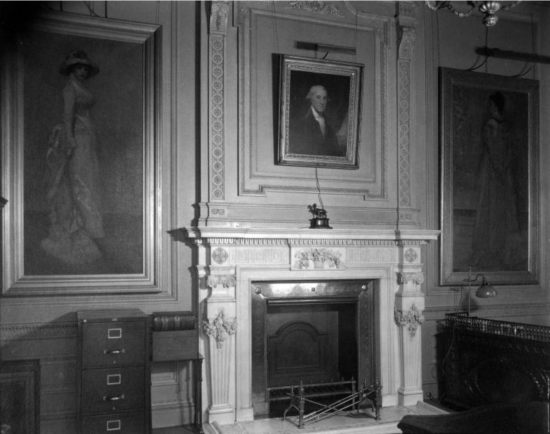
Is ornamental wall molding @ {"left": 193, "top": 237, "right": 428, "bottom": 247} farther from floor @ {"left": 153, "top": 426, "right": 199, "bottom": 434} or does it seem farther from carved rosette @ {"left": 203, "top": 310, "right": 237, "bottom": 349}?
floor @ {"left": 153, "top": 426, "right": 199, "bottom": 434}

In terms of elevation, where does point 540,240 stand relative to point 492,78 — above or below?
below

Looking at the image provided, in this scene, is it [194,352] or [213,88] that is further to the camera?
[213,88]

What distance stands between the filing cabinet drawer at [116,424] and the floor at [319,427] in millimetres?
509

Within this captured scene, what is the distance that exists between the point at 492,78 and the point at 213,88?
310cm

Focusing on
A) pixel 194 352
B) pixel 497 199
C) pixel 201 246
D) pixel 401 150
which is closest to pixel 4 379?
pixel 194 352

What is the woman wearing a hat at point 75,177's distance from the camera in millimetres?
4402

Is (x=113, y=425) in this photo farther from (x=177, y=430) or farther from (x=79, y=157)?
(x=79, y=157)

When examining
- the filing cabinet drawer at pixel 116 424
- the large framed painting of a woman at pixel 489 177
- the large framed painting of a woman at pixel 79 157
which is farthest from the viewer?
the large framed painting of a woman at pixel 489 177

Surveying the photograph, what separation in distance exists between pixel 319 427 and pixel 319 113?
2769 mm

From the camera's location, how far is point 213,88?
4.70 m

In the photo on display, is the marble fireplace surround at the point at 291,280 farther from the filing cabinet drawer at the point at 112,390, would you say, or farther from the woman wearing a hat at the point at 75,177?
the woman wearing a hat at the point at 75,177

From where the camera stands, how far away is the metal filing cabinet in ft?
12.7

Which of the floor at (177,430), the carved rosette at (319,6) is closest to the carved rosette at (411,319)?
the floor at (177,430)

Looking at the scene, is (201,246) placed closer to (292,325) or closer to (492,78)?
(292,325)
